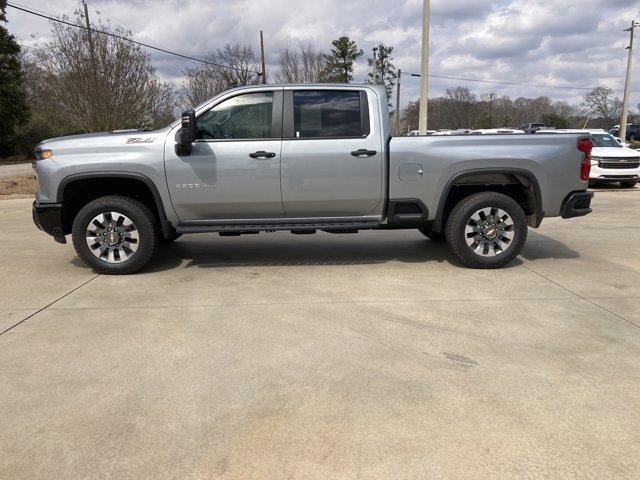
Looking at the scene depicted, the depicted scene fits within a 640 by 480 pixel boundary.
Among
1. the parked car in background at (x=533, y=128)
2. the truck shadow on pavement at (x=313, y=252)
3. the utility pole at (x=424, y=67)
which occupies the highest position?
the utility pole at (x=424, y=67)

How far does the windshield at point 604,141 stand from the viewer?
53.6 ft

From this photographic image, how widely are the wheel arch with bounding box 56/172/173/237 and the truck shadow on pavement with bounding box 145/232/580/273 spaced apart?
2.66 feet

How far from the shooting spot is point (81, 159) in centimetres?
560

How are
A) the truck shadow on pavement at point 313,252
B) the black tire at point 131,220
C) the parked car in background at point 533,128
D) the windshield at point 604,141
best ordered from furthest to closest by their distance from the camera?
1. the windshield at point 604,141
2. the parked car in background at point 533,128
3. the truck shadow on pavement at point 313,252
4. the black tire at point 131,220

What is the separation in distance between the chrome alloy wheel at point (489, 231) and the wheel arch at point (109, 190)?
347 centimetres

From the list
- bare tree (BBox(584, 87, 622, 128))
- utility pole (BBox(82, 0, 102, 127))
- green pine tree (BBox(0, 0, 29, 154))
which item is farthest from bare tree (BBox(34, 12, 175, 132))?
bare tree (BBox(584, 87, 622, 128))

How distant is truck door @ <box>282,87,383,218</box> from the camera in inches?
224

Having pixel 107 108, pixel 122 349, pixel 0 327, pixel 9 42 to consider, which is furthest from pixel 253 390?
pixel 9 42

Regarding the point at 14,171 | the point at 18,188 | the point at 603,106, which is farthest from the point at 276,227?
the point at 603,106

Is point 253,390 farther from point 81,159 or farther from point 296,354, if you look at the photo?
point 81,159

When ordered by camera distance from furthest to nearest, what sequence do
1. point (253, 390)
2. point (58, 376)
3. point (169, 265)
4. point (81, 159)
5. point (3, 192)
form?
point (3, 192) < point (169, 265) < point (81, 159) < point (58, 376) < point (253, 390)

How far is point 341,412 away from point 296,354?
→ 0.85 metres

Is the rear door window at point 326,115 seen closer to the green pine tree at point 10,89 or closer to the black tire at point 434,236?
the black tire at point 434,236

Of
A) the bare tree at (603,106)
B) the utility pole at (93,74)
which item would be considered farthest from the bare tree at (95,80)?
the bare tree at (603,106)
